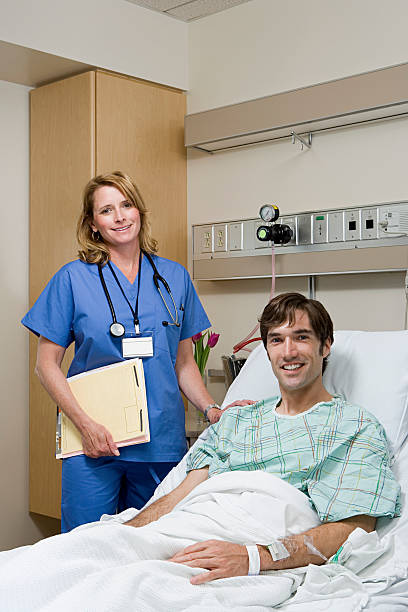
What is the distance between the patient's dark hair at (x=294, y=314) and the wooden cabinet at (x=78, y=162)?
135 centimetres

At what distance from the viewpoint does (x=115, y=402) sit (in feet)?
7.23

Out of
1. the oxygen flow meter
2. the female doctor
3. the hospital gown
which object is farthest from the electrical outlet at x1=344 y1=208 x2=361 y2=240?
the hospital gown

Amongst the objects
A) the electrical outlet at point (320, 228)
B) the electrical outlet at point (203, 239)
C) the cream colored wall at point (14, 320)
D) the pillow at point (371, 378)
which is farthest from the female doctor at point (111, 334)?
the cream colored wall at point (14, 320)

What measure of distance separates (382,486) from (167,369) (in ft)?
2.79

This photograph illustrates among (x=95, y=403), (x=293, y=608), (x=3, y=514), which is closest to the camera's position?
(x=293, y=608)

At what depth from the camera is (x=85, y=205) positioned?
233 centimetres

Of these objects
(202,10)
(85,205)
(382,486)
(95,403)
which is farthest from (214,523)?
(202,10)

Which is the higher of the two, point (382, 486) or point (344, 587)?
point (382, 486)

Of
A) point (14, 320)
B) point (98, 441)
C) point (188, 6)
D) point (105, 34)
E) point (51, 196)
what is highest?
point (188, 6)

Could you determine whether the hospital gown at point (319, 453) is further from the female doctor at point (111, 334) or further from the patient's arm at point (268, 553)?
the female doctor at point (111, 334)

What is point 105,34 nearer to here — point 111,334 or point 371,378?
point 111,334

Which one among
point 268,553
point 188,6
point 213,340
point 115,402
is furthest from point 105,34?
point 268,553

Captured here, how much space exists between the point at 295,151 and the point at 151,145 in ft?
2.17

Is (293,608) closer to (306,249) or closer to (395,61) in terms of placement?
(306,249)
